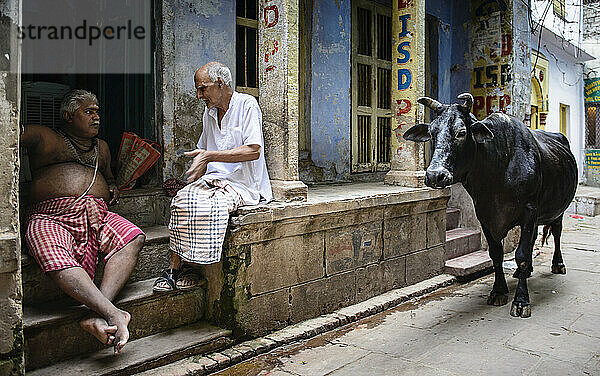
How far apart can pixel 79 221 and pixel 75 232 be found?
76mm

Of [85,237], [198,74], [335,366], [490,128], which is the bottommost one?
[335,366]

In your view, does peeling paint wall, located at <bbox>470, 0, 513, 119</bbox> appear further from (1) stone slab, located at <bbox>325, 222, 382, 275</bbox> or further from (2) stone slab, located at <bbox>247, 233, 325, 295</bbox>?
(2) stone slab, located at <bbox>247, 233, 325, 295</bbox>

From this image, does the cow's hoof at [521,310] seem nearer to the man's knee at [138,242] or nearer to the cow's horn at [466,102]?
the cow's horn at [466,102]

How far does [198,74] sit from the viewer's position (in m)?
3.70

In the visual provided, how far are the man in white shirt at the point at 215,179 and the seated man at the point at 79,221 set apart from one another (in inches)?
12.1

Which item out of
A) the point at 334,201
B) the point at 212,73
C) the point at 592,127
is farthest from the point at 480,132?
the point at 592,127

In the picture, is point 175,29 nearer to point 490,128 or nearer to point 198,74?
point 198,74

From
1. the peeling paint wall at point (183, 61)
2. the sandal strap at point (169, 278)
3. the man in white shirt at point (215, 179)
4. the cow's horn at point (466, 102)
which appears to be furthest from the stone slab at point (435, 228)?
the sandal strap at point (169, 278)

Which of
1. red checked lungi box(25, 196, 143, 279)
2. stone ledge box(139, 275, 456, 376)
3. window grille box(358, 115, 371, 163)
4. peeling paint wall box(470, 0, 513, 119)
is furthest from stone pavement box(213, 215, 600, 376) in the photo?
peeling paint wall box(470, 0, 513, 119)

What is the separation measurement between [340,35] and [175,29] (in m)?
2.44

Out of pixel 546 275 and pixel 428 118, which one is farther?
pixel 428 118

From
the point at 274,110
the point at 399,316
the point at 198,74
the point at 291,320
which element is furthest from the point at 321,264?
the point at 198,74

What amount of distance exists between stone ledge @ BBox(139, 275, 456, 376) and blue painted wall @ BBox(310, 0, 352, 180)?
180 centimetres

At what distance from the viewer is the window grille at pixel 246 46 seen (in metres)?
5.25
